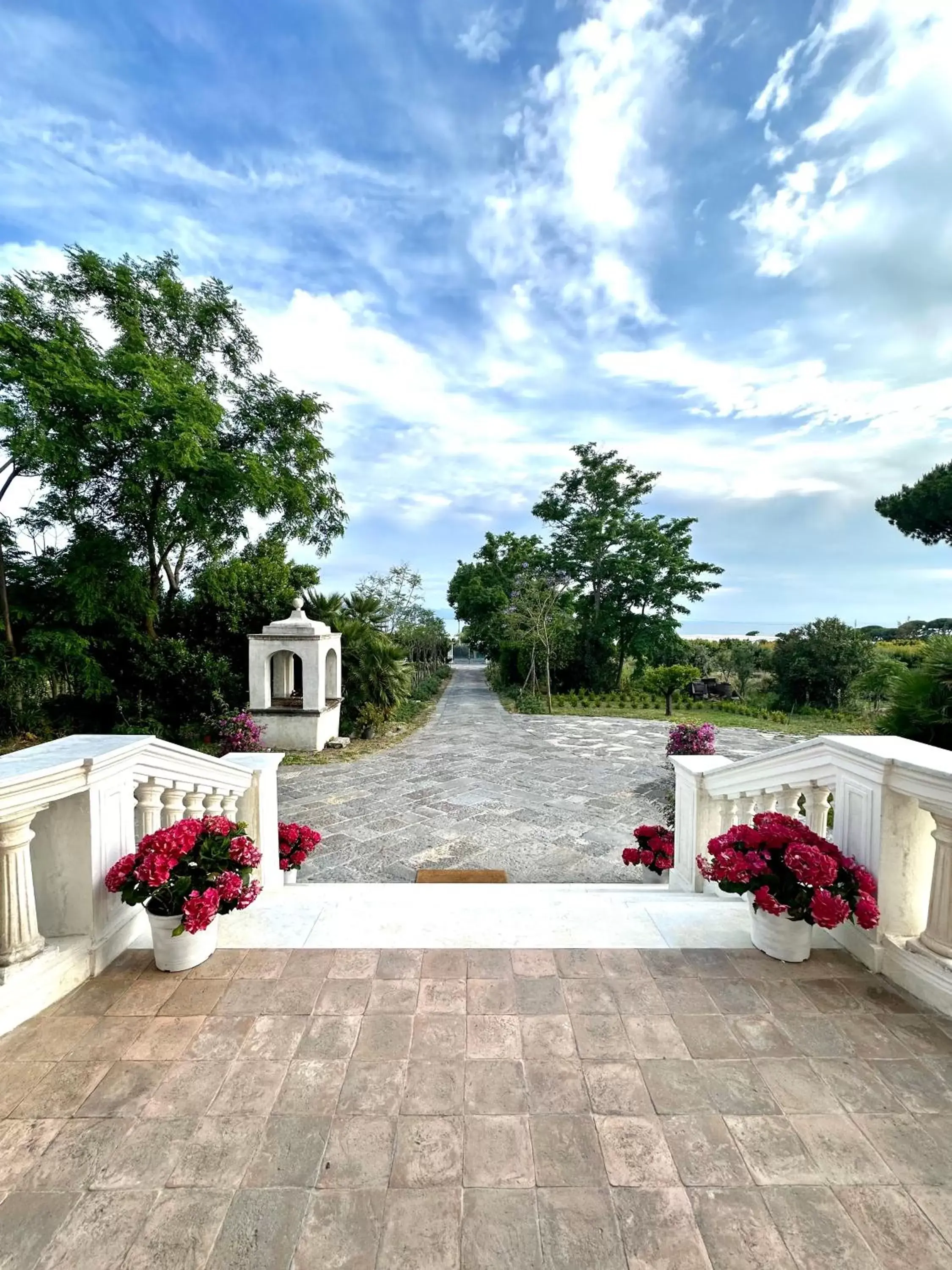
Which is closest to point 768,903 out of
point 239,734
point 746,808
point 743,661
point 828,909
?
point 828,909

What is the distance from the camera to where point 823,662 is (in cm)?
1405

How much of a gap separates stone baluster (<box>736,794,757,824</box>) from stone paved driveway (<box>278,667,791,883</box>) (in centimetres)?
130

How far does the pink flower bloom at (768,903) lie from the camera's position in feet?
6.63

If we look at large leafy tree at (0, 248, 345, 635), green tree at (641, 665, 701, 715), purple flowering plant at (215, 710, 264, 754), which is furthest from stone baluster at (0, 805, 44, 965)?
green tree at (641, 665, 701, 715)

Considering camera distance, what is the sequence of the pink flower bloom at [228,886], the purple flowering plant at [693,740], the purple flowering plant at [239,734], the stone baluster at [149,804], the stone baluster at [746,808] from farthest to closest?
the purple flowering plant at [239,734]
the purple flowering plant at [693,740]
the stone baluster at [746,808]
the stone baluster at [149,804]
the pink flower bloom at [228,886]

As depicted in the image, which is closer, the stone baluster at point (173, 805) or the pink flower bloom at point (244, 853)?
the pink flower bloom at point (244, 853)

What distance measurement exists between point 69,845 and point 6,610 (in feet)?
29.3

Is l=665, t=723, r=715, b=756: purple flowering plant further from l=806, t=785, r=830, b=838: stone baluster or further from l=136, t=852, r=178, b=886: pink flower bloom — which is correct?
l=136, t=852, r=178, b=886: pink flower bloom

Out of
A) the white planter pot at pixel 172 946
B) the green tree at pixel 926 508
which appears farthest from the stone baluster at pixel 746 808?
the green tree at pixel 926 508

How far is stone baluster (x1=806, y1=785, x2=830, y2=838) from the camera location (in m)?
2.47

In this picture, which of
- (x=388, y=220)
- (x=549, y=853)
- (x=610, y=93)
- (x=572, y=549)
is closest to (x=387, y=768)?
(x=549, y=853)

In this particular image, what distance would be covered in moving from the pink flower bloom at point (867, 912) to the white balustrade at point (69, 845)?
299 cm

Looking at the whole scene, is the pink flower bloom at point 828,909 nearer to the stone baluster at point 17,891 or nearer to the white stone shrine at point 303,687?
the stone baluster at point 17,891

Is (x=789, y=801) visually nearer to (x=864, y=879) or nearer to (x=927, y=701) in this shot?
(x=864, y=879)
